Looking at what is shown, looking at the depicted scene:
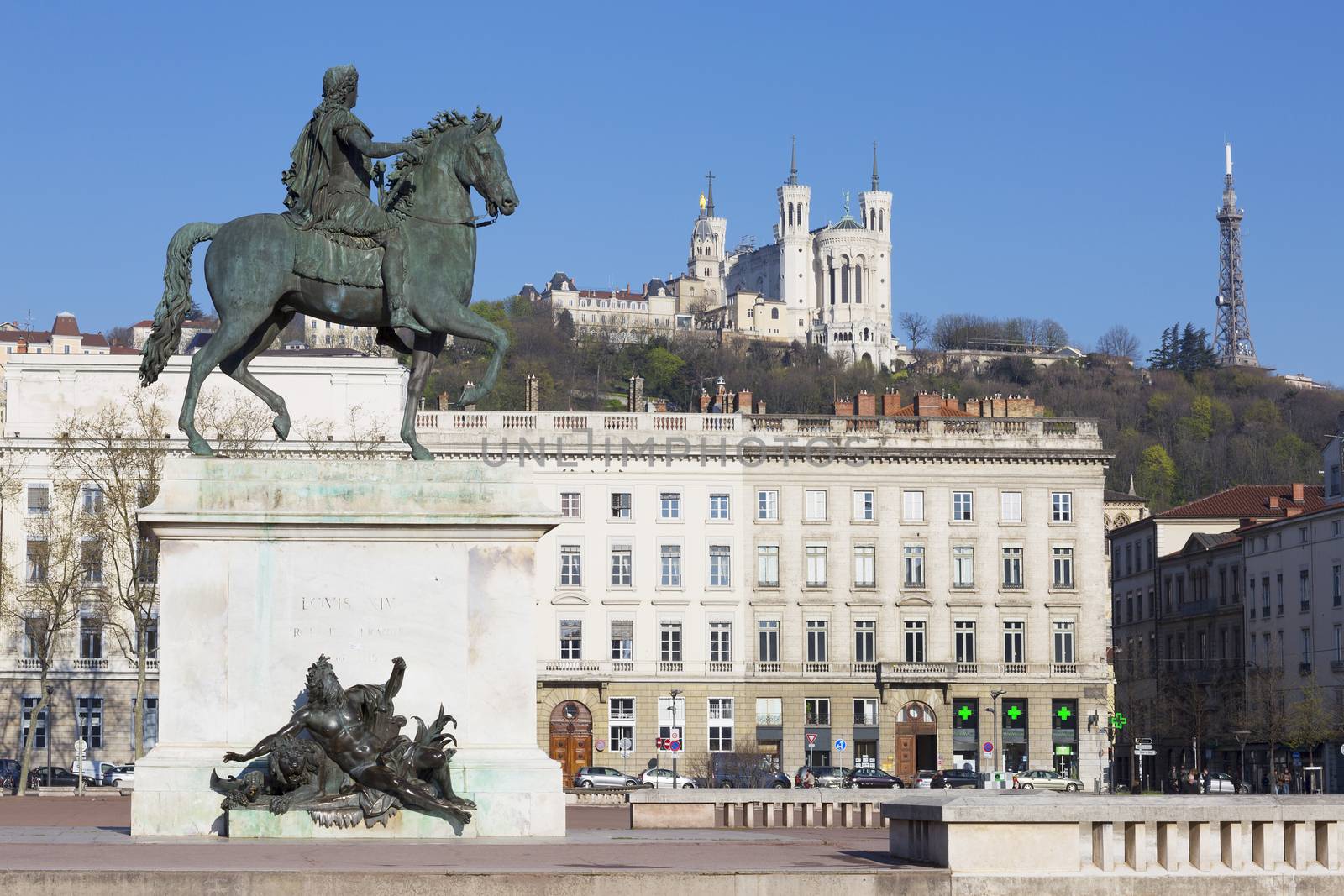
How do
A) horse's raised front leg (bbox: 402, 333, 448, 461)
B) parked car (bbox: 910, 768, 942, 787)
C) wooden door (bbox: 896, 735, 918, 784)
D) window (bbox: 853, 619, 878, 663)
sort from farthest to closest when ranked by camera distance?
window (bbox: 853, 619, 878, 663) < wooden door (bbox: 896, 735, 918, 784) < parked car (bbox: 910, 768, 942, 787) < horse's raised front leg (bbox: 402, 333, 448, 461)

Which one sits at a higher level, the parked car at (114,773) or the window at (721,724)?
the window at (721,724)

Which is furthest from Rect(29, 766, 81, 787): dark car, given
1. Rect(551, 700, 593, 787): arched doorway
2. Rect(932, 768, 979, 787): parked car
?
Rect(932, 768, 979, 787): parked car

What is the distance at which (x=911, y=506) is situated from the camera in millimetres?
81000

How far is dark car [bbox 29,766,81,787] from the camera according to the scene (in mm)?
64812

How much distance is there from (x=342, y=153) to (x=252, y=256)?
4.09 feet

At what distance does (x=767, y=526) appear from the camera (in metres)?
80.2

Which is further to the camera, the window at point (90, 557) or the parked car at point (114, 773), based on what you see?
the parked car at point (114, 773)

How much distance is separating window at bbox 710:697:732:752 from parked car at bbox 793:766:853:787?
160 inches

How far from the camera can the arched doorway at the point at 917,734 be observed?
7956 centimetres

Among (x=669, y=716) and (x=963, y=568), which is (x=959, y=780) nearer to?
(x=669, y=716)

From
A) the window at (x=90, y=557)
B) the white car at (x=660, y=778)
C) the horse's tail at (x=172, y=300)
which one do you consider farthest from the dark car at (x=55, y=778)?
the horse's tail at (x=172, y=300)

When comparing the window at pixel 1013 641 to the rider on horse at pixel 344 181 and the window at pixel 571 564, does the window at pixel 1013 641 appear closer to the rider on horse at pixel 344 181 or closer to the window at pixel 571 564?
the window at pixel 571 564

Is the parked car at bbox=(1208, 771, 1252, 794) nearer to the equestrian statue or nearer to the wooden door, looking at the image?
the wooden door

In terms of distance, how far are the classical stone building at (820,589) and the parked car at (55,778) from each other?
55.0 feet
